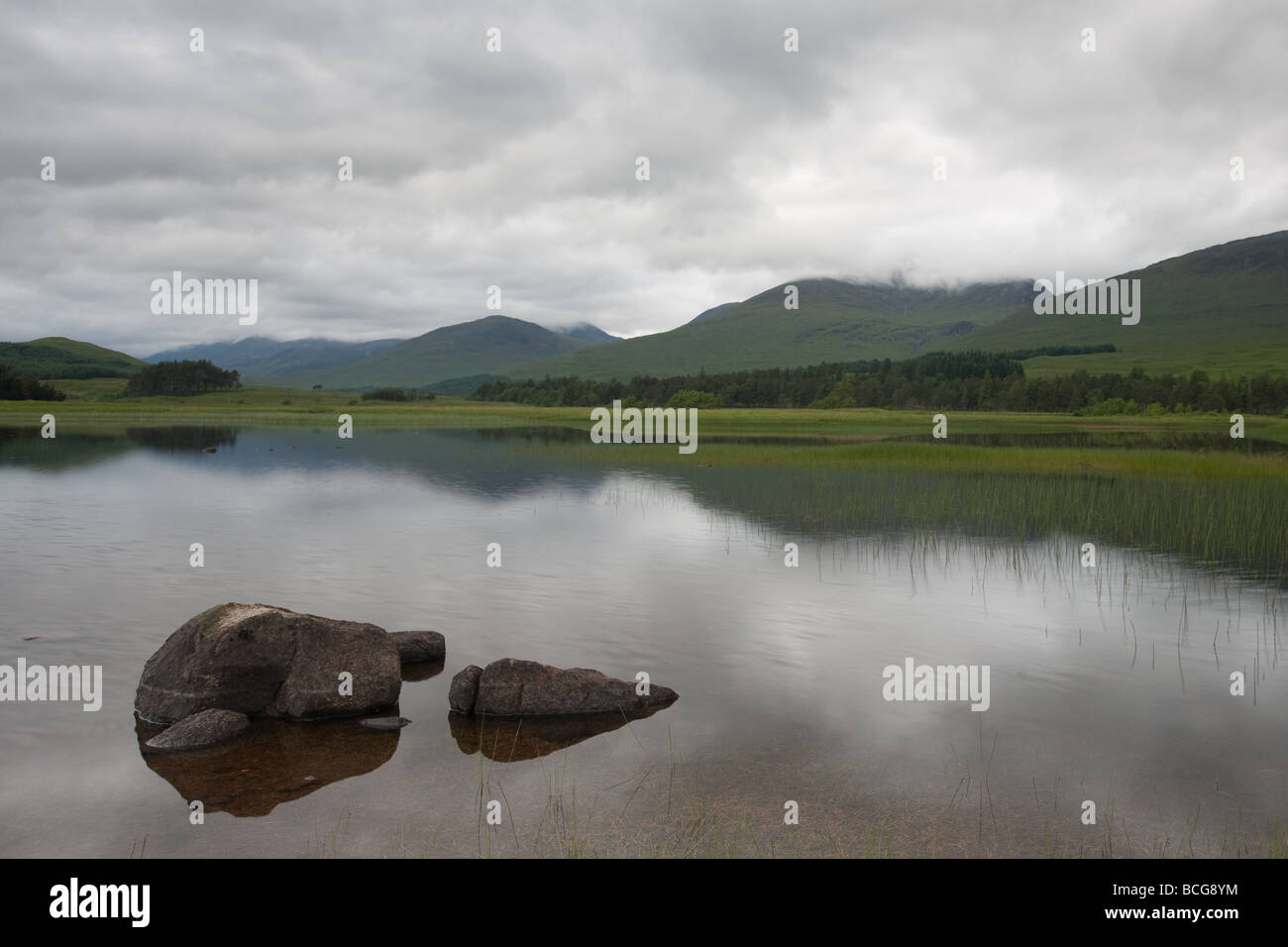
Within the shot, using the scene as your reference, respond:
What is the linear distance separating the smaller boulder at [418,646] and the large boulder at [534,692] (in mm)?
2880

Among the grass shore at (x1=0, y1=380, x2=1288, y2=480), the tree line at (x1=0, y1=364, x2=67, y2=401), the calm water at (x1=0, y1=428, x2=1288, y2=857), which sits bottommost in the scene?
the calm water at (x1=0, y1=428, x2=1288, y2=857)

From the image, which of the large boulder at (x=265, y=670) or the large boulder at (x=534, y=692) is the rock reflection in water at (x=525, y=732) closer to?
the large boulder at (x=534, y=692)

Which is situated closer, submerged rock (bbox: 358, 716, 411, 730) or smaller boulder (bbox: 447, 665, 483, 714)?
submerged rock (bbox: 358, 716, 411, 730)

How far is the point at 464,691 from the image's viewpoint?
47.3ft

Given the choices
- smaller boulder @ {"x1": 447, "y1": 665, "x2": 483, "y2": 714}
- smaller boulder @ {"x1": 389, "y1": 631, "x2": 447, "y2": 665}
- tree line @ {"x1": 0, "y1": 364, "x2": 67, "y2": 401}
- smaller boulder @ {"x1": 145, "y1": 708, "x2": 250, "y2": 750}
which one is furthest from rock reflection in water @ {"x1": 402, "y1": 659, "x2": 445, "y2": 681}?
tree line @ {"x1": 0, "y1": 364, "x2": 67, "y2": 401}

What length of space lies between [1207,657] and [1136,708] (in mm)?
4332

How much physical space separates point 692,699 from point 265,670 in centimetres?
711

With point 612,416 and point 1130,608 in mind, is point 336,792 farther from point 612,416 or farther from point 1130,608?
point 612,416

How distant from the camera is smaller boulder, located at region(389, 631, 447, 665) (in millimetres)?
17219

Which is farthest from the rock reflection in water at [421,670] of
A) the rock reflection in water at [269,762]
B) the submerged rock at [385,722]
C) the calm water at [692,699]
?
the rock reflection in water at [269,762]

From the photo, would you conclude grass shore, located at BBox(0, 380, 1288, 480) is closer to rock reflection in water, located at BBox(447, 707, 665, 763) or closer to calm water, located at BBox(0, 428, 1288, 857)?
calm water, located at BBox(0, 428, 1288, 857)

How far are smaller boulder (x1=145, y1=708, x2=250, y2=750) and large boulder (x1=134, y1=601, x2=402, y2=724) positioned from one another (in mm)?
584

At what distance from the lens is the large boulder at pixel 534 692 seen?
14.3 metres

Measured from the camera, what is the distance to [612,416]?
156 meters
